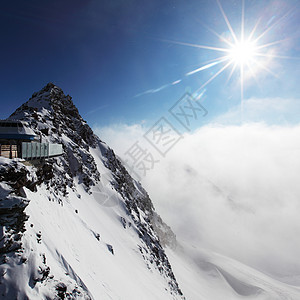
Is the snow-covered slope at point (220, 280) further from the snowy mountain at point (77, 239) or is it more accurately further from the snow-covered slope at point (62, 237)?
the snow-covered slope at point (62, 237)

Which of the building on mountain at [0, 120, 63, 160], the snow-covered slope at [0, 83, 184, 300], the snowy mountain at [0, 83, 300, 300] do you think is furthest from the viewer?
the building on mountain at [0, 120, 63, 160]

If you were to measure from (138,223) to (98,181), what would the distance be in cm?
1317

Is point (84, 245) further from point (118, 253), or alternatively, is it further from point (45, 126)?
point (45, 126)

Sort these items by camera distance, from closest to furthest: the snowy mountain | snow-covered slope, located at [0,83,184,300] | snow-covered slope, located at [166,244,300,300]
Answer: snow-covered slope, located at [0,83,184,300], the snowy mountain, snow-covered slope, located at [166,244,300,300]

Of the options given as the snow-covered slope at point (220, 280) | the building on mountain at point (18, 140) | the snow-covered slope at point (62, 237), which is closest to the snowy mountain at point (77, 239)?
the snow-covered slope at point (62, 237)

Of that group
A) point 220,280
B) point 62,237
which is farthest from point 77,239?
A: point 220,280

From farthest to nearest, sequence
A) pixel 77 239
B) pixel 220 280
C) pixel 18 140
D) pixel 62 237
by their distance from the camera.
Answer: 1. pixel 220 280
2. pixel 77 239
3. pixel 18 140
4. pixel 62 237

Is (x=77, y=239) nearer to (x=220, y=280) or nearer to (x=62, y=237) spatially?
(x=62, y=237)

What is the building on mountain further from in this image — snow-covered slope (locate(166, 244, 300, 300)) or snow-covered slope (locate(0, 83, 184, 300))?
snow-covered slope (locate(166, 244, 300, 300))

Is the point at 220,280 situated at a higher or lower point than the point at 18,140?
higher

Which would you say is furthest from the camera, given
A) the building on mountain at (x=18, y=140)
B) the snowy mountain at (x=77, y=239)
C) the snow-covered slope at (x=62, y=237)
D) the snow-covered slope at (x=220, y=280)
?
the snow-covered slope at (x=220, y=280)

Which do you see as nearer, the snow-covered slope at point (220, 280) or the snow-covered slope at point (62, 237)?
the snow-covered slope at point (62, 237)

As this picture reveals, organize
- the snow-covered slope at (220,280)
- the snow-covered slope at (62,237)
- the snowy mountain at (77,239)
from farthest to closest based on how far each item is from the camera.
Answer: the snow-covered slope at (220,280) < the snowy mountain at (77,239) < the snow-covered slope at (62,237)

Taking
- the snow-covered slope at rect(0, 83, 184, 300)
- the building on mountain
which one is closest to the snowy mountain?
the snow-covered slope at rect(0, 83, 184, 300)
